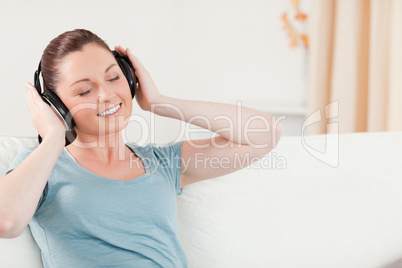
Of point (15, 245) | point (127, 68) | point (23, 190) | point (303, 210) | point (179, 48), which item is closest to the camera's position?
point (23, 190)

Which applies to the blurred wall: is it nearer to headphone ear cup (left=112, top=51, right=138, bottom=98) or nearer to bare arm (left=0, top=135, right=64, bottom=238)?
headphone ear cup (left=112, top=51, right=138, bottom=98)

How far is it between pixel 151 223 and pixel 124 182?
0.40 ft

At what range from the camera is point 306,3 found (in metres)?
3.12

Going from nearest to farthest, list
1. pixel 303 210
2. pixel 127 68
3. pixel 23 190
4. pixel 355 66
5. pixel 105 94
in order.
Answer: pixel 23 190 → pixel 105 94 → pixel 127 68 → pixel 303 210 → pixel 355 66

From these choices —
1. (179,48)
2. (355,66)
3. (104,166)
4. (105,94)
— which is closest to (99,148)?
(104,166)

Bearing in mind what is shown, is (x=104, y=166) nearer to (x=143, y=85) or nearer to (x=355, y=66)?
(x=143, y=85)

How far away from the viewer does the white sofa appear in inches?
52.4

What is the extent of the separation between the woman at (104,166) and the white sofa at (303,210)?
83 mm

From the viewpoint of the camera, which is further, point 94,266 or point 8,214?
point 94,266

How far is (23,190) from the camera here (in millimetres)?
947

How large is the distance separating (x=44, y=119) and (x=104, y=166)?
20cm

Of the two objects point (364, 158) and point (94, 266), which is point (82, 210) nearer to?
point (94, 266)

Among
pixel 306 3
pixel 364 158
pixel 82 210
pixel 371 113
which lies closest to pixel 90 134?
pixel 82 210

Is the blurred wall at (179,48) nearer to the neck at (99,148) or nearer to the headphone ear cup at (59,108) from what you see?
the neck at (99,148)
